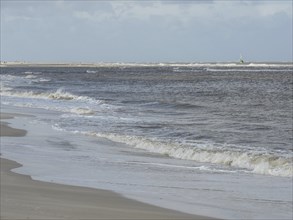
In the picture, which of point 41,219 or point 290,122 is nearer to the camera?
point 41,219

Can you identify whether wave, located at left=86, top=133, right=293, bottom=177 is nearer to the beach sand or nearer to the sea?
the sea

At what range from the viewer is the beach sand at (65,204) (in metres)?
7.04

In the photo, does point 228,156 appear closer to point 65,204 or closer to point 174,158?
point 174,158

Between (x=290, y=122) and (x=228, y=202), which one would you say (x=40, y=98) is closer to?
(x=290, y=122)

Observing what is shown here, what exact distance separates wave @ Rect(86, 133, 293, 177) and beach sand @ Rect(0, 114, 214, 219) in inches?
169

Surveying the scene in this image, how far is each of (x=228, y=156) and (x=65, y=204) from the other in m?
6.06

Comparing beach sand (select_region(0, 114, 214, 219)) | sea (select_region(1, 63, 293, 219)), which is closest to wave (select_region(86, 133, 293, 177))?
sea (select_region(1, 63, 293, 219))

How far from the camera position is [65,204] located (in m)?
7.67

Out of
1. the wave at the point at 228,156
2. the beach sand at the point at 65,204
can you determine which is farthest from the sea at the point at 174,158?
the beach sand at the point at 65,204

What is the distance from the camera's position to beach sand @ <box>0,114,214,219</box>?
704 centimetres

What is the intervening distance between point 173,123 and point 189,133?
3.46m

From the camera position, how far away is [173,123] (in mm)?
21250

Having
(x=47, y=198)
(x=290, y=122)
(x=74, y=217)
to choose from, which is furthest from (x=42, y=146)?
(x=290, y=122)

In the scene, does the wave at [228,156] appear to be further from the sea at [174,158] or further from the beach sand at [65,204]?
the beach sand at [65,204]
